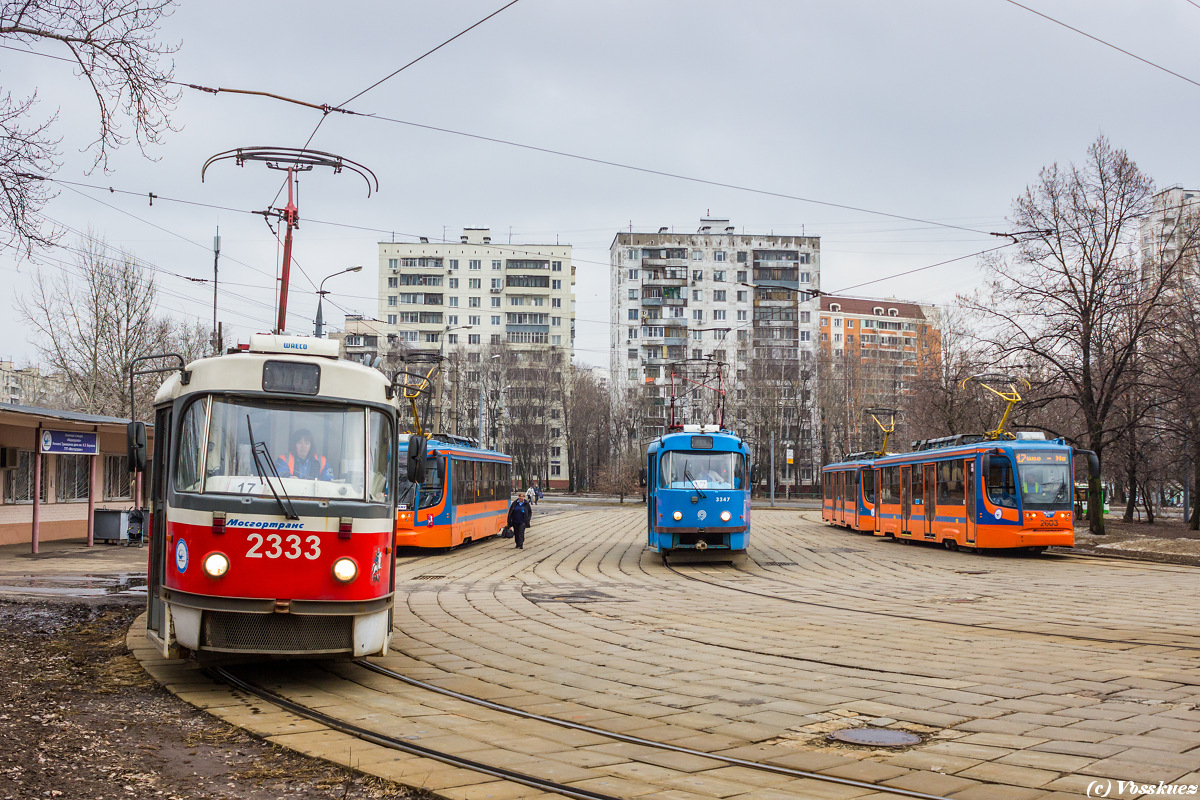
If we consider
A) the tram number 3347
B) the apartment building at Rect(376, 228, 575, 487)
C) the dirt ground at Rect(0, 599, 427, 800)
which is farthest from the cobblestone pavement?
the apartment building at Rect(376, 228, 575, 487)

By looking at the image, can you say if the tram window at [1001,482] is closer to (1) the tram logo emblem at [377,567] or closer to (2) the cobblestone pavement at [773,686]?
(2) the cobblestone pavement at [773,686]

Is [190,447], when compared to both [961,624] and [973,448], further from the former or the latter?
[973,448]

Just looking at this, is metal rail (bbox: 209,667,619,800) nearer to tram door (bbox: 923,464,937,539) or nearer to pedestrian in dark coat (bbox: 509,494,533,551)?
pedestrian in dark coat (bbox: 509,494,533,551)

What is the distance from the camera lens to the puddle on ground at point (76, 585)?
51.3 ft

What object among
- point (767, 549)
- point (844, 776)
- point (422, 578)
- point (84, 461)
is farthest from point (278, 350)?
point (84, 461)

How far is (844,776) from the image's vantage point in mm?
5941

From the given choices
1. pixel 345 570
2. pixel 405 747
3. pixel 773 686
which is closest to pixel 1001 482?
pixel 773 686

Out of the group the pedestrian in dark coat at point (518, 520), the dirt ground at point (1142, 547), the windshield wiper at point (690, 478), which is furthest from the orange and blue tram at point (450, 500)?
the dirt ground at point (1142, 547)

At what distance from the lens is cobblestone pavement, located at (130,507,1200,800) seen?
19.8 feet

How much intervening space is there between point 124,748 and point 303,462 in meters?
2.62

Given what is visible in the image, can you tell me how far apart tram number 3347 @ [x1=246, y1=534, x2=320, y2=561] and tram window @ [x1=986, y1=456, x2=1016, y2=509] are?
66.5 feet

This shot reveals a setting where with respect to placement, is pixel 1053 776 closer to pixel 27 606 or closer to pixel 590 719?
pixel 590 719

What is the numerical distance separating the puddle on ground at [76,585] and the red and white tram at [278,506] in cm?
776

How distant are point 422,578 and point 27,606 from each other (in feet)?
22.2
